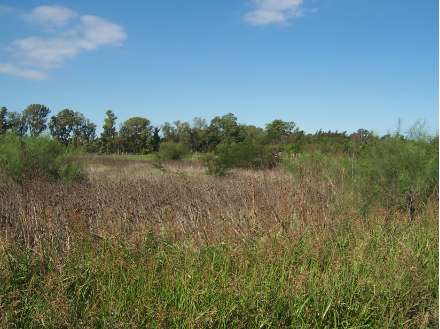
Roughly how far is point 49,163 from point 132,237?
959 centimetres

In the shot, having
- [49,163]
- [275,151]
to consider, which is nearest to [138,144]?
[275,151]

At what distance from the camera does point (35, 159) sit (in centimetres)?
1224

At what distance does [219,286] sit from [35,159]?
10.4m

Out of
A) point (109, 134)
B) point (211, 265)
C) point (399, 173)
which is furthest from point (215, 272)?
point (109, 134)

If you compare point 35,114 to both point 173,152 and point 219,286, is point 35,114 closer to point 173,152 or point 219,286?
point 173,152

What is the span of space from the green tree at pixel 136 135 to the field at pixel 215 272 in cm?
5333

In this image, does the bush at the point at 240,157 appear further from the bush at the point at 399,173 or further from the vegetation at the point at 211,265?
the vegetation at the point at 211,265

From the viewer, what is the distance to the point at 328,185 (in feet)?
25.5

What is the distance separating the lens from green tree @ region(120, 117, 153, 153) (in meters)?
58.7

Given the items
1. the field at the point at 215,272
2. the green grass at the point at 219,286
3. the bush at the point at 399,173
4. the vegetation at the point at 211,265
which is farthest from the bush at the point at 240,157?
the green grass at the point at 219,286

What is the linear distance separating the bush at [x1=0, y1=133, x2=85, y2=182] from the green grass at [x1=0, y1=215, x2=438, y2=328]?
342 inches

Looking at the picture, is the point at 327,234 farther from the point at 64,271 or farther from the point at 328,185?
the point at 328,185

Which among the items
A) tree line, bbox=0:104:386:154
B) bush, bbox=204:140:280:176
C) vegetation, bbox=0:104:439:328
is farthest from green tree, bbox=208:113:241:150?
vegetation, bbox=0:104:439:328

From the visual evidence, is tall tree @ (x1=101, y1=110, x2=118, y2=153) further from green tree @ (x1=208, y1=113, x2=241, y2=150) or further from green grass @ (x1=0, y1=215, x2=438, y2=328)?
green grass @ (x1=0, y1=215, x2=438, y2=328)
